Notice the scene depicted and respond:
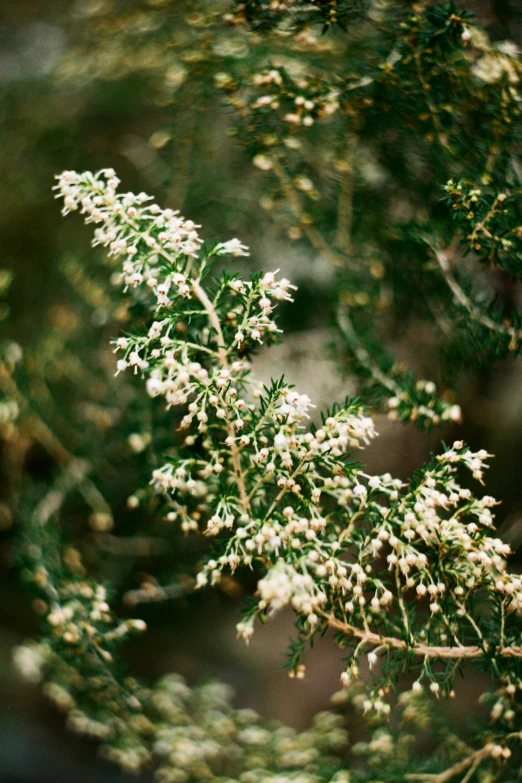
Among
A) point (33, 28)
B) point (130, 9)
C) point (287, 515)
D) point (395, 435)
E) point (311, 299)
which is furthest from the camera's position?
point (395, 435)

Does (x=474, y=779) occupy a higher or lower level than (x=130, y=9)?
lower

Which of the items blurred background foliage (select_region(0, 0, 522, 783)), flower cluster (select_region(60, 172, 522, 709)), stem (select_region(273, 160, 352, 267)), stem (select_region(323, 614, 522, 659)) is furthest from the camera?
blurred background foliage (select_region(0, 0, 522, 783))

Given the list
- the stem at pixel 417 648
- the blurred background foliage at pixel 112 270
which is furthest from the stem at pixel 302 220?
the stem at pixel 417 648

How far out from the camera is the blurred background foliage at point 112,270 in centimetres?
213

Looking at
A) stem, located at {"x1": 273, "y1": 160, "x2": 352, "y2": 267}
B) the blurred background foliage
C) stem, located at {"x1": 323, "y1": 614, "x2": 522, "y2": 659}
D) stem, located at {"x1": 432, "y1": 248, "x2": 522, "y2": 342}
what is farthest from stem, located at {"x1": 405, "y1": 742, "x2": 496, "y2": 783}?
stem, located at {"x1": 273, "y1": 160, "x2": 352, "y2": 267}

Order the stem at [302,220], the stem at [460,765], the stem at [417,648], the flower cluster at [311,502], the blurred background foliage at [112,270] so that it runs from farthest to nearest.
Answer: the blurred background foliage at [112,270] → the stem at [302,220] → the stem at [460,765] → the stem at [417,648] → the flower cluster at [311,502]

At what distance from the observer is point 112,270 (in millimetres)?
2645

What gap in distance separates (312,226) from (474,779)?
1.96 metres

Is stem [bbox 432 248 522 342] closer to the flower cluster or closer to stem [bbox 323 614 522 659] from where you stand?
the flower cluster

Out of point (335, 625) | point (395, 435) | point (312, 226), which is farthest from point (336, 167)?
point (395, 435)

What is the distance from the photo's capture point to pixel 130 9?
2.41m

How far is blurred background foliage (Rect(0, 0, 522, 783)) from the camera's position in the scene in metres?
2.13

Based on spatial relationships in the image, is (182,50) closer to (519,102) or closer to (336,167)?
(336,167)

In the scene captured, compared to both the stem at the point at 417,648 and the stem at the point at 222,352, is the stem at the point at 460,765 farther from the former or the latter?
the stem at the point at 222,352
